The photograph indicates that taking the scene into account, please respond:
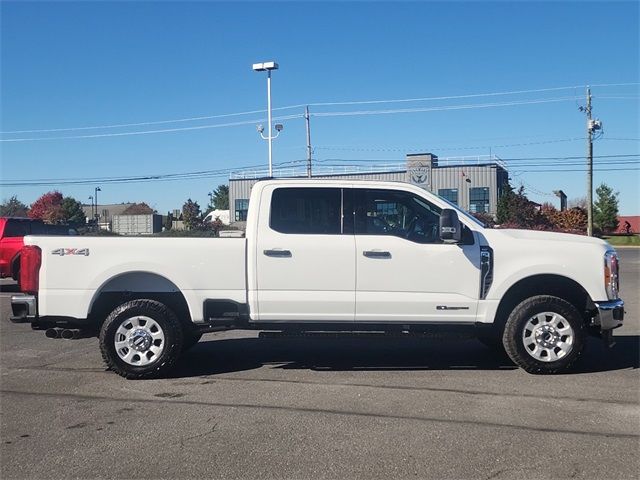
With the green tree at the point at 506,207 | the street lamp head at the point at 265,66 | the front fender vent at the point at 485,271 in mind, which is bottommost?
the front fender vent at the point at 485,271

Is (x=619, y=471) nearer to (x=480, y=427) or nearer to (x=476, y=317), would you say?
(x=480, y=427)

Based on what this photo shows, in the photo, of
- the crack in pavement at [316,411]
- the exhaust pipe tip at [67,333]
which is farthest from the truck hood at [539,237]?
the exhaust pipe tip at [67,333]

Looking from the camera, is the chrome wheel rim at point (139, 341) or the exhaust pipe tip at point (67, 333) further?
the exhaust pipe tip at point (67, 333)

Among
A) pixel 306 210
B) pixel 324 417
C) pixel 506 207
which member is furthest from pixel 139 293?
pixel 506 207

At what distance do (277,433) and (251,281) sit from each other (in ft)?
7.01

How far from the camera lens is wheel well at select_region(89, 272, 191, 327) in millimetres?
7020

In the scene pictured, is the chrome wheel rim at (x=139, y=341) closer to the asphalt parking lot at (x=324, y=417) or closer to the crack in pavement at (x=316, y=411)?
the asphalt parking lot at (x=324, y=417)

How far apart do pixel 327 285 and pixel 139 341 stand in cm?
211

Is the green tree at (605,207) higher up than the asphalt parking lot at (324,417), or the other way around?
the green tree at (605,207)

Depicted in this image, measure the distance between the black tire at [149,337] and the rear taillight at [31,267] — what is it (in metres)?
0.90

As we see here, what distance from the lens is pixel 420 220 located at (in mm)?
7043

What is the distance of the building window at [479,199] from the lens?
180 feet

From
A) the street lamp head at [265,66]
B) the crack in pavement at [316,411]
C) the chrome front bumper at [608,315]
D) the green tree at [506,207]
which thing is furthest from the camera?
the green tree at [506,207]

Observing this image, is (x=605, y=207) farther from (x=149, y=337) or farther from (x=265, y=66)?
(x=149, y=337)
